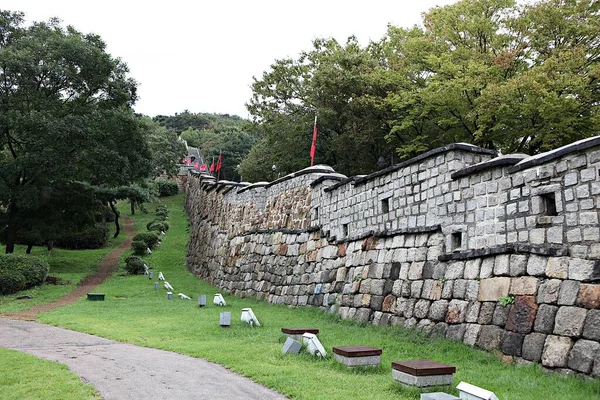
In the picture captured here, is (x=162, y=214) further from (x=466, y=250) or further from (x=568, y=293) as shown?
(x=568, y=293)

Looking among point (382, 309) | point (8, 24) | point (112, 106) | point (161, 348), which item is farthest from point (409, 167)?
point (8, 24)

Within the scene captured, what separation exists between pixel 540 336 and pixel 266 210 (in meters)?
12.3

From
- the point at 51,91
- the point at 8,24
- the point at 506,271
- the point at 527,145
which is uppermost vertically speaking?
the point at 8,24

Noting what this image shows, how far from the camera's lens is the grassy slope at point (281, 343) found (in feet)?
18.6

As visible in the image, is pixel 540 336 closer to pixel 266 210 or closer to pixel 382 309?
pixel 382 309

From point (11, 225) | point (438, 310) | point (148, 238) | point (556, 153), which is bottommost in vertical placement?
point (438, 310)

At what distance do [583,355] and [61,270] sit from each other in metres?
24.3

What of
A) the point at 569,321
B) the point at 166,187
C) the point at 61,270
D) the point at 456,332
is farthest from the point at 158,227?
the point at 569,321

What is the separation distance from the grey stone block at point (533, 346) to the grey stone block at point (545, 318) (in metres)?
0.09

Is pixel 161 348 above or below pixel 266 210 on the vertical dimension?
below

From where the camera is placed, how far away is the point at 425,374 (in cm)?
544

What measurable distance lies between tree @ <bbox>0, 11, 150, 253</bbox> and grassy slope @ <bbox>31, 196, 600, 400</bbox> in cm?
721

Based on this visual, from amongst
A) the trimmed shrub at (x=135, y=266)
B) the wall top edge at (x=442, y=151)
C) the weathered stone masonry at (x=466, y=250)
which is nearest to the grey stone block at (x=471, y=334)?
the weathered stone masonry at (x=466, y=250)

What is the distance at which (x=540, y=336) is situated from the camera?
6.58 metres
